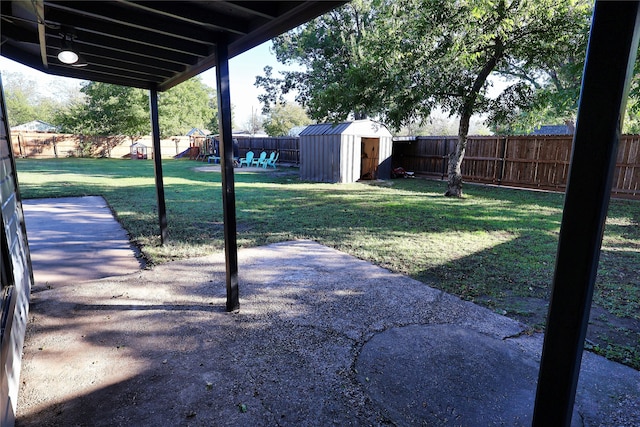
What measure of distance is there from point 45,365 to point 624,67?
3003 mm

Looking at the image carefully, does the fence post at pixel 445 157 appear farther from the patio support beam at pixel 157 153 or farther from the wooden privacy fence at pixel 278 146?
the patio support beam at pixel 157 153

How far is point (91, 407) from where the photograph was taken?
67.9 inches

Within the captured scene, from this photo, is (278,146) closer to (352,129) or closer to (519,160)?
(352,129)

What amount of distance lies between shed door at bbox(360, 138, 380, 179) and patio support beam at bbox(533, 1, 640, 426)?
12.7 metres

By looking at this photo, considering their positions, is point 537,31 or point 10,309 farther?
point 537,31

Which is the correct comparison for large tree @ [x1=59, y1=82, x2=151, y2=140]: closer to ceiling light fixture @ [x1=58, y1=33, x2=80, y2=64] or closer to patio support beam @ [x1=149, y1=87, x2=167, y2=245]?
patio support beam @ [x1=149, y1=87, x2=167, y2=245]

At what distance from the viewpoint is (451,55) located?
7516 millimetres

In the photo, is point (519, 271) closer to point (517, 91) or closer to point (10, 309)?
point (10, 309)

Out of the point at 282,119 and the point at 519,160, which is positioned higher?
the point at 282,119

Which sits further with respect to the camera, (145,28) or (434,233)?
(434,233)

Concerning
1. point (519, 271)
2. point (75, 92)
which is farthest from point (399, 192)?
point (75, 92)

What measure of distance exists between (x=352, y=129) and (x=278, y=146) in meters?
9.13

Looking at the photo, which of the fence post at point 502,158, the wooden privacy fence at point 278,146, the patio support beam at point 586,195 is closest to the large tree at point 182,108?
the wooden privacy fence at point 278,146

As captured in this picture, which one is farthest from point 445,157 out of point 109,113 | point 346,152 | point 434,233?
point 109,113
